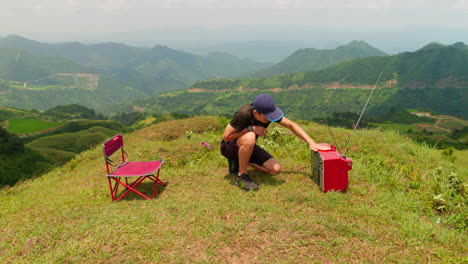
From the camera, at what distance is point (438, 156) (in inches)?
362

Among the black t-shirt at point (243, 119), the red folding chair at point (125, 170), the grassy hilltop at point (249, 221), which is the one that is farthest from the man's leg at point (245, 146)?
the red folding chair at point (125, 170)

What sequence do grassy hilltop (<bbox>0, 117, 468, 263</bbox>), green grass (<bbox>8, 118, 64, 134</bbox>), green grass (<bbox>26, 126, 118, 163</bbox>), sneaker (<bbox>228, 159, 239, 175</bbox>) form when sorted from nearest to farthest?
grassy hilltop (<bbox>0, 117, 468, 263</bbox>)
sneaker (<bbox>228, 159, 239, 175</bbox>)
green grass (<bbox>26, 126, 118, 163</bbox>)
green grass (<bbox>8, 118, 64, 134</bbox>)

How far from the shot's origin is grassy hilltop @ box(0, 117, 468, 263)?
138 inches

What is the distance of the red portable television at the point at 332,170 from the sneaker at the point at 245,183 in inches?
53.0

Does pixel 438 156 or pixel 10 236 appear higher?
pixel 10 236

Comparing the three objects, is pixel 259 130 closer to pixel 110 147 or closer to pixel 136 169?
pixel 136 169

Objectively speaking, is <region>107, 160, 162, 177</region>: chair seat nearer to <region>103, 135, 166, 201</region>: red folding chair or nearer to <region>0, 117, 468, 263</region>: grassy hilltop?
<region>103, 135, 166, 201</region>: red folding chair

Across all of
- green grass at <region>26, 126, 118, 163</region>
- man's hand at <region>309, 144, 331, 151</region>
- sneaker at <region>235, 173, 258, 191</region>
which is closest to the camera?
man's hand at <region>309, 144, 331, 151</region>

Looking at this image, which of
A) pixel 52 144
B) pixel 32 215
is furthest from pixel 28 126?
pixel 32 215

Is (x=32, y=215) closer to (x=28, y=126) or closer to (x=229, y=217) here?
(x=229, y=217)

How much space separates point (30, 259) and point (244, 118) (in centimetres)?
386

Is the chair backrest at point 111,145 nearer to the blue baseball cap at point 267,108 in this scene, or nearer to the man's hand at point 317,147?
the blue baseball cap at point 267,108

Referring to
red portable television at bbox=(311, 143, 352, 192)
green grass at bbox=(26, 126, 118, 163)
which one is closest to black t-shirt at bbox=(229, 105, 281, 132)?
red portable television at bbox=(311, 143, 352, 192)

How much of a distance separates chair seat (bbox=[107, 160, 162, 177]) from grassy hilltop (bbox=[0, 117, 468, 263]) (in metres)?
0.59
